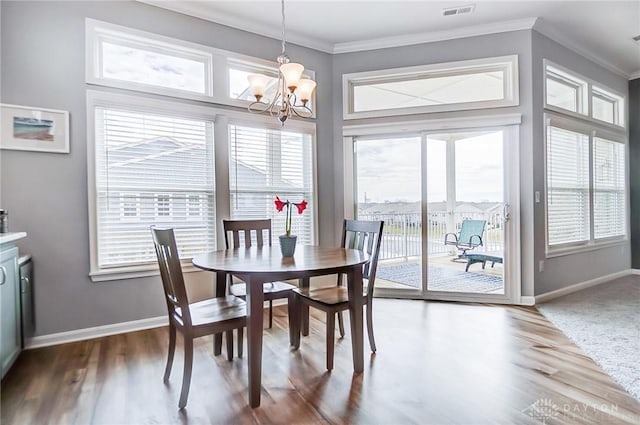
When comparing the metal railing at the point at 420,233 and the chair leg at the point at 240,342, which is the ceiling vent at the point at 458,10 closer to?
the metal railing at the point at 420,233

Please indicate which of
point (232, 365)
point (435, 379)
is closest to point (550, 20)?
point (435, 379)

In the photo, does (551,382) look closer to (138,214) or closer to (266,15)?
(138,214)

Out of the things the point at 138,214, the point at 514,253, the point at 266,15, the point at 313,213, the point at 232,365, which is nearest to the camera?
the point at 232,365

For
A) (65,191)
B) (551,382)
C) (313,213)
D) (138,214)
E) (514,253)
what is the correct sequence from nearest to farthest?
(551,382)
(65,191)
(138,214)
(514,253)
(313,213)

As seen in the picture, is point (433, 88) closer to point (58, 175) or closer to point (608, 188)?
point (608, 188)

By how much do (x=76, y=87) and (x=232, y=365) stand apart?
2.58 metres

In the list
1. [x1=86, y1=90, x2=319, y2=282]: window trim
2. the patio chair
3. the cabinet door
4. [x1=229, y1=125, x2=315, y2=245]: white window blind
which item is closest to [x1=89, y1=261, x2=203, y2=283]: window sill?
[x1=86, y1=90, x2=319, y2=282]: window trim

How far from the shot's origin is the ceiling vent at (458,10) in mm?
3436

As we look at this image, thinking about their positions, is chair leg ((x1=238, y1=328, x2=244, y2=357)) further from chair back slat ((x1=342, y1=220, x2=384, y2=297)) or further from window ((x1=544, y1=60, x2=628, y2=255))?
window ((x1=544, y1=60, x2=628, y2=255))

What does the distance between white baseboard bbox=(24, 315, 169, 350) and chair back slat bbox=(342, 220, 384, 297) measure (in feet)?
6.34

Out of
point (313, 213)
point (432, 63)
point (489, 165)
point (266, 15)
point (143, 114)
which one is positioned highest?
point (266, 15)

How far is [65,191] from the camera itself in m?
2.84

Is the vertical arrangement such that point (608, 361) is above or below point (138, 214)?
below

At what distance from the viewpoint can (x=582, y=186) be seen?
4.65 m
